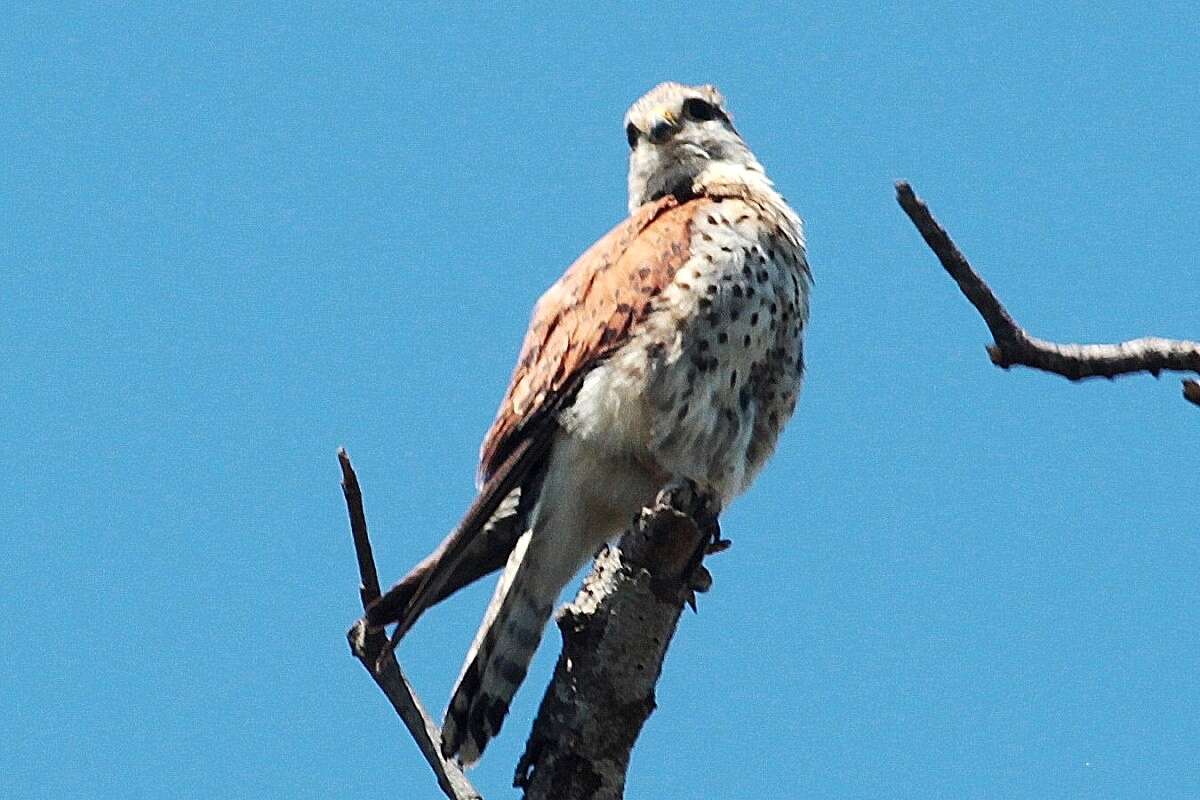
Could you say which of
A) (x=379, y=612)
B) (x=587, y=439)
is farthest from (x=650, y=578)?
(x=587, y=439)

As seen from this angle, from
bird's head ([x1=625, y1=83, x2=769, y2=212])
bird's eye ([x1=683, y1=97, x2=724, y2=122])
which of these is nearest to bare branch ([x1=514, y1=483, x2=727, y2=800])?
bird's head ([x1=625, y1=83, x2=769, y2=212])

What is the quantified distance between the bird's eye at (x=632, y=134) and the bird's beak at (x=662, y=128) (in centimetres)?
9

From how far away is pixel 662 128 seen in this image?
203 inches

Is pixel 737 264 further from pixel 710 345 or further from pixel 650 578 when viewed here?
pixel 650 578

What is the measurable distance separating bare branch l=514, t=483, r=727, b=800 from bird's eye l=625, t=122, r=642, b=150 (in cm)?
210

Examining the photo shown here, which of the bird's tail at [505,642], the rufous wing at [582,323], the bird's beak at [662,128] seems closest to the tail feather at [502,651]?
the bird's tail at [505,642]

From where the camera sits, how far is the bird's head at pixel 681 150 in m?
5.10

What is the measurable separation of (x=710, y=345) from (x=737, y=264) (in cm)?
28

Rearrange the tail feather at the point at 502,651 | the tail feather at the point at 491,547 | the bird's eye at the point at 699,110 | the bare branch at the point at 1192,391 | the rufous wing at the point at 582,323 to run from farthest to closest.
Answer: the bird's eye at the point at 699,110 < the rufous wing at the point at 582,323 < the tail feather at the point at 491,547 < the tail feather at the point at 502,651 < the bare branch at the point at 1192,391

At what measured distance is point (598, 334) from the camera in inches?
168

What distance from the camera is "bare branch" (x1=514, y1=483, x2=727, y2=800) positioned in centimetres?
312

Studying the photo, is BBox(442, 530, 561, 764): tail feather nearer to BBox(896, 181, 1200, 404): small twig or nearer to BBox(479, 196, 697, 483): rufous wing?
BBox(479, 196, 697, 483): rufous wing

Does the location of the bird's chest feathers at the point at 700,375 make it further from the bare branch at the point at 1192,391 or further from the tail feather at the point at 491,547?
the bare branch at the point at 1192,391

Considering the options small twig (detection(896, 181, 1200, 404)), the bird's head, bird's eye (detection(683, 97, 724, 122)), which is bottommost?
small twig (detection(896, 181, 1200, 404))
